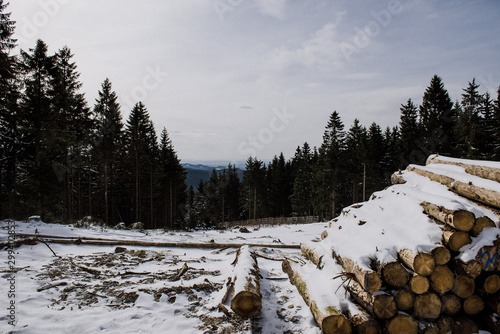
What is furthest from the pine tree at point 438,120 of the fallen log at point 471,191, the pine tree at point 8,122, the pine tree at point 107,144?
the pine tree at point 8,122

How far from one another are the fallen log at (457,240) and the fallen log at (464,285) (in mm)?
424

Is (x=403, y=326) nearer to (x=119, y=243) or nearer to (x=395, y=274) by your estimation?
(x=395, y=274)

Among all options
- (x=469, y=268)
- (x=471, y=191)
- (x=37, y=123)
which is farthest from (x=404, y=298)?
(x=37, y=123)

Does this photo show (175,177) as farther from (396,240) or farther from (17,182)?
(396,240)

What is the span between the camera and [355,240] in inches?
210

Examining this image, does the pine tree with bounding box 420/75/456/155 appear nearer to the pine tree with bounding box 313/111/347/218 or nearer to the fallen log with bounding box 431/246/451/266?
the pine tree with bounding box 313/111/347/218

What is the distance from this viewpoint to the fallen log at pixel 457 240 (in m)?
4.11

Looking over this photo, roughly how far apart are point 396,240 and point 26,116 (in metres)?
26.7

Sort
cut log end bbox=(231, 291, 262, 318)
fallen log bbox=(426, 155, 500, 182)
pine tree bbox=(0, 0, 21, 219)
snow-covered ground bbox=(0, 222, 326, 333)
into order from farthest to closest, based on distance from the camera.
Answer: pine tree bbox=(0, 0, 21, 219) < fallen log bbox=(426, 155, 500, 182) < cut log end bbox=(231, 291, 262, 318) < snow-covered ground bbox=(0, 222, 326, 333)

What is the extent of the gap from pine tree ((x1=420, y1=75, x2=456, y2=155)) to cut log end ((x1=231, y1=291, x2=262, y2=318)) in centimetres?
3535

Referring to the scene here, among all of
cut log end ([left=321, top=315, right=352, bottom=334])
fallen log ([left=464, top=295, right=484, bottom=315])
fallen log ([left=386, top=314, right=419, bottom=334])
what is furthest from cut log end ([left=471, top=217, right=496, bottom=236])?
cut log end ([left=321, top=315, right=352, bottom=334])

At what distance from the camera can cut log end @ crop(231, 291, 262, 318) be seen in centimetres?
491

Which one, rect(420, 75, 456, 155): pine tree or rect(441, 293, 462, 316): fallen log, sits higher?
rect(420, 75, 456, 155): pine tree

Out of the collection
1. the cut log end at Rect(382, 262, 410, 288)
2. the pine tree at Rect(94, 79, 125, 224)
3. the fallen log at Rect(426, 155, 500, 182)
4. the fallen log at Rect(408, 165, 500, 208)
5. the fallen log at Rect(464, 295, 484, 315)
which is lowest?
the fallen log at Rect(464, 295, 484, 315)
